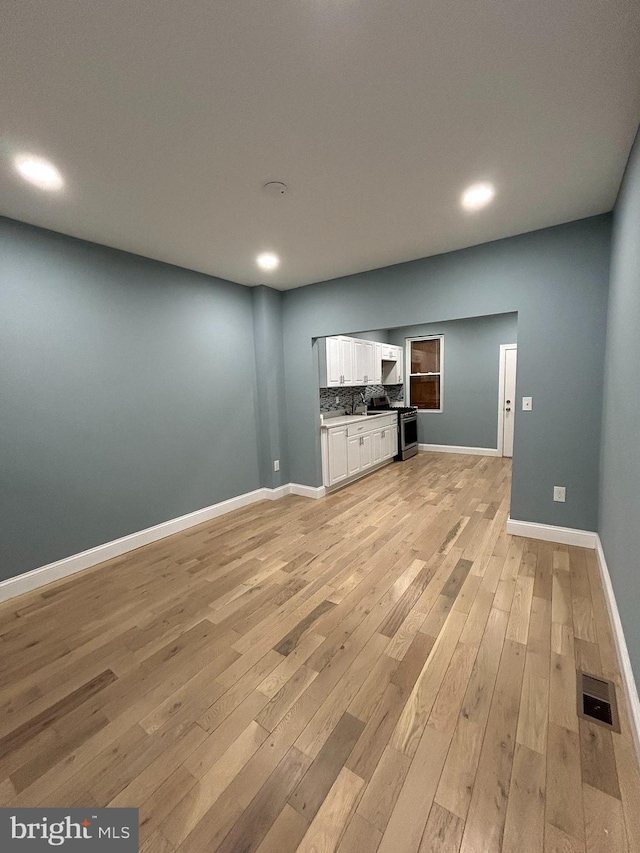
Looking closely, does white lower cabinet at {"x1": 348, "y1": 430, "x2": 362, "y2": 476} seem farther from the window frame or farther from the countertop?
the window frame

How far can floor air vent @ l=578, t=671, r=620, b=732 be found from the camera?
4.61 ft

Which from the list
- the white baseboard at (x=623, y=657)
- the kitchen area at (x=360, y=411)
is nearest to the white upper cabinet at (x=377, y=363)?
the kitchen area at (x=360, y=411)

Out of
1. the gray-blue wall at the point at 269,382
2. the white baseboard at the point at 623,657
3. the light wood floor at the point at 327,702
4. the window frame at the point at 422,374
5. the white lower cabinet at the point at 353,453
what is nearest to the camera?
the light wood floor at the point at 327,702

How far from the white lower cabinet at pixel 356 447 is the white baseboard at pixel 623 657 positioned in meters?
2.84

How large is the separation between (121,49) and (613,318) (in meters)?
2.87

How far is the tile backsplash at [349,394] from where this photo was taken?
5.52 metres

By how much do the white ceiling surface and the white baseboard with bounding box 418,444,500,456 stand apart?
4.41 metres

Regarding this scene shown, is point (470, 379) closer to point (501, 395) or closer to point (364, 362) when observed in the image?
point (501, 395)

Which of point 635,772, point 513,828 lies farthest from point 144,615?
point 635,772

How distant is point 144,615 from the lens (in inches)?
86.6

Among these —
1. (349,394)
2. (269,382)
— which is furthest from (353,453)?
(269,382)

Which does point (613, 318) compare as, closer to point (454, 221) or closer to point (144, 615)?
point (454, 221)

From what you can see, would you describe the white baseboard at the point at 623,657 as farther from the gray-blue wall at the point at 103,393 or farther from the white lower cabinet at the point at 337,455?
the gray-blue wall at the point at 103,393

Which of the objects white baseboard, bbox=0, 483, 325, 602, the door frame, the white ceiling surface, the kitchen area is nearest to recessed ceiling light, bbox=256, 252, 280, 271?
the white ceiling surface
